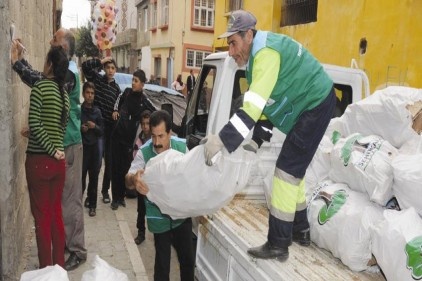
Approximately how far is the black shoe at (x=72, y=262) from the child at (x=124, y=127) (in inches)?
67.0

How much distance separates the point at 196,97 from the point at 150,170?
→ 1.73m

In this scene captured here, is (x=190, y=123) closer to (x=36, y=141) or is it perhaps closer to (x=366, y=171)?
(x=36, y=141)

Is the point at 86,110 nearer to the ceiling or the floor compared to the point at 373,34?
nearer to the floor

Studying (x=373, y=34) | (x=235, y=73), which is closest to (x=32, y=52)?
(x=235, y=73)

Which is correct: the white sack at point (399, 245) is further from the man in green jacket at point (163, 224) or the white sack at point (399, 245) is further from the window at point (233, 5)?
the window at point (233, 5)

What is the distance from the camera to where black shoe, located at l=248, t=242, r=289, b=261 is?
234cm

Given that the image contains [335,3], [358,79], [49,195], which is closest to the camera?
[49,195]

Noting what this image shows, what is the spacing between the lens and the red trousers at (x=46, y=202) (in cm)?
321

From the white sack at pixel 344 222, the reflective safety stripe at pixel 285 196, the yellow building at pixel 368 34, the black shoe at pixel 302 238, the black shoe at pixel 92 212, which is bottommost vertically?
the black shoe at pixel 92 212

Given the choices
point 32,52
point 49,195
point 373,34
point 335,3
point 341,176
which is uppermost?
point 335,3

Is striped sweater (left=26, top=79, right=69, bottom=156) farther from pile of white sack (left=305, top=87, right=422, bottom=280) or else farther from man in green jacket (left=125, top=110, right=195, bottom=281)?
pile of white sack (left=305, top=87, right=422, bottom=280)

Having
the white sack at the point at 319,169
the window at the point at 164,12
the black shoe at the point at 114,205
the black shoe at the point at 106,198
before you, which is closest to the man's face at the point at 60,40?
the white sack at the point at 319,169

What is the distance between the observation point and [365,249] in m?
2.39

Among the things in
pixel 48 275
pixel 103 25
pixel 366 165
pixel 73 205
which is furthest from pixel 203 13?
pixel 48 275
